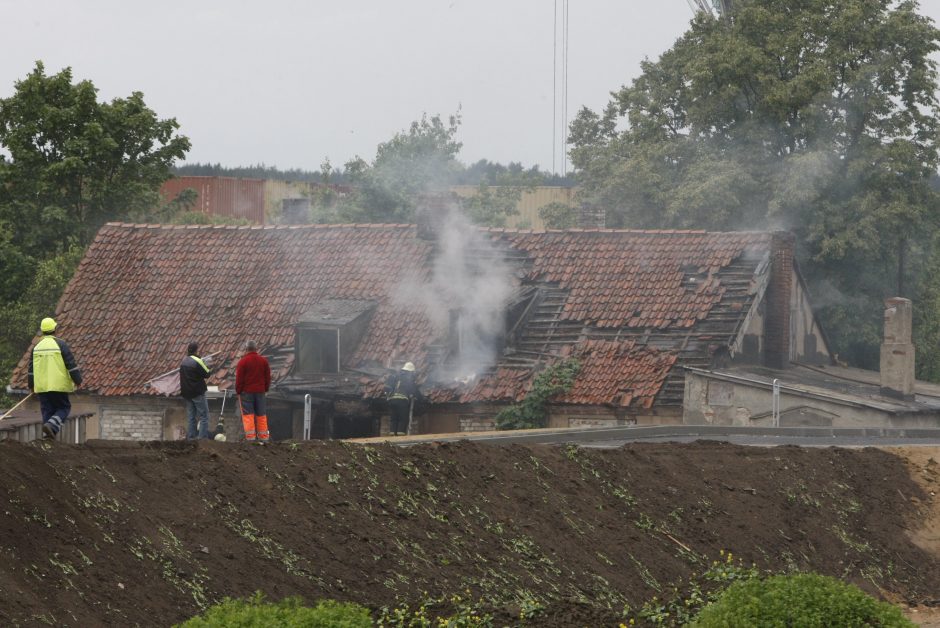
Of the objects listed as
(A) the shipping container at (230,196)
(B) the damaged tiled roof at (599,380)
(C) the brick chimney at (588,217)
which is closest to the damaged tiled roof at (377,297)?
(B) the damaged tiled roof at (599,380)

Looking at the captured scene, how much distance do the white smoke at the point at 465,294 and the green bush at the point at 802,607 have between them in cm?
2301

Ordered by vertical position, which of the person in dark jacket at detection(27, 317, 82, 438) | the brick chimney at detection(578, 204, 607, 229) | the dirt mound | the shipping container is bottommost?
the dirt mound

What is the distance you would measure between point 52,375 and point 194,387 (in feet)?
13.7

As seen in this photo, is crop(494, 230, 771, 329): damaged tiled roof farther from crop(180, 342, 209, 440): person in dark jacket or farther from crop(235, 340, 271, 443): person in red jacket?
crop(180, 342, 209, 440): person in dark jacket

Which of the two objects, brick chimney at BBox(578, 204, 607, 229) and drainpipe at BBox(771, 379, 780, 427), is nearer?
drainpipe at BBox(771, 379, 780, 427)

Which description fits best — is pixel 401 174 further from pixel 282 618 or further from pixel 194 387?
pixel 282 618

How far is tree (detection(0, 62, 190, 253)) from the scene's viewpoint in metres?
43.2

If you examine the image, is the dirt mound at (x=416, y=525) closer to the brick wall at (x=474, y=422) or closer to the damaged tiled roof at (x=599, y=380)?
the damaged tiled roof at (x=599, y=380)

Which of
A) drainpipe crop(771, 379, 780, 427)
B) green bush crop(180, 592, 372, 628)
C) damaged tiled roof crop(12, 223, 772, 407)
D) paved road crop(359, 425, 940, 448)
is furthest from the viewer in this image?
damaged tiled roof crop(12, 223, 772, 407)

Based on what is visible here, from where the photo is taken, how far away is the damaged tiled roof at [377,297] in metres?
33.6

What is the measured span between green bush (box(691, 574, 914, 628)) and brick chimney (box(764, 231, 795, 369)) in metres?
25.7

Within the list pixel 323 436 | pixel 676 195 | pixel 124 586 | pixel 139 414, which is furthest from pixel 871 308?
pixel 124 586

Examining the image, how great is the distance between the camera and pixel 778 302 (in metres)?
35.9

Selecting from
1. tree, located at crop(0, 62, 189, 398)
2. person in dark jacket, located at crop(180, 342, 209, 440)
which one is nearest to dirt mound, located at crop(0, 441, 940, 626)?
person in dark jacket, located at crop(180, 342, 209, 440)
